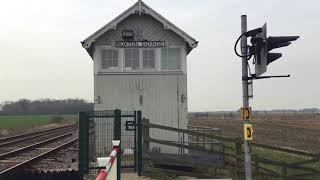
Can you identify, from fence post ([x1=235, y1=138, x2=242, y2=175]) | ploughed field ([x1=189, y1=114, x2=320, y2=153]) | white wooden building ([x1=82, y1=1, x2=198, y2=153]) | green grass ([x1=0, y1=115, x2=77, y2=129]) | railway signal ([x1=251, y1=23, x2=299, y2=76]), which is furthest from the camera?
green grass ([x1=0, y1=115, x2=77, y2=129])

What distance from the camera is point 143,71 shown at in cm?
1919

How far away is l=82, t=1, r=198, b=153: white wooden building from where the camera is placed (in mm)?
19109

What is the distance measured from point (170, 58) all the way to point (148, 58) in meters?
0.75

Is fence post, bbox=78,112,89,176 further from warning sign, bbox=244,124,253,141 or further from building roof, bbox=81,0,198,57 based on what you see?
warning sign, bbox=244,124,253,141

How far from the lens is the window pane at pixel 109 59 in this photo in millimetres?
19203

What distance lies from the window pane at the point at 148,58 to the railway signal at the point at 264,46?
10.6 metres

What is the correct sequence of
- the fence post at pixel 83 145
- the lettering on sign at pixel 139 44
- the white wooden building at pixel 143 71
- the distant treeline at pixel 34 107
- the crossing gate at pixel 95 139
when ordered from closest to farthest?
the crossing gate at pixel 95 139, the fence post at pixel 83 145, the white wooden building at pixel 143 71, the lettering on sign at pixel 139 44, the distant treeline at pixel 34 107

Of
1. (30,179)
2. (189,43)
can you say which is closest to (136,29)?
(189,43)

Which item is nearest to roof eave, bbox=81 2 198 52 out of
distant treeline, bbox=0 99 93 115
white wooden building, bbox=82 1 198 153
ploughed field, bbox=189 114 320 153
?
white wooden building, bbox=82 1 198 153

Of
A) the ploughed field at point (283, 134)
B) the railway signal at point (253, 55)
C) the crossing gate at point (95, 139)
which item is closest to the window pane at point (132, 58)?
the crossing gate at point (95, 139)

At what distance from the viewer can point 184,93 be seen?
62.9 ft

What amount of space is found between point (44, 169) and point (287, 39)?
8.99 metres

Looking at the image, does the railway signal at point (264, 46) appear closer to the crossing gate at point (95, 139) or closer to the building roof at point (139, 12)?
the crossing gate at point (95, 139)

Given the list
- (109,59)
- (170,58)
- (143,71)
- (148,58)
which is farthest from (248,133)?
(109,59)
